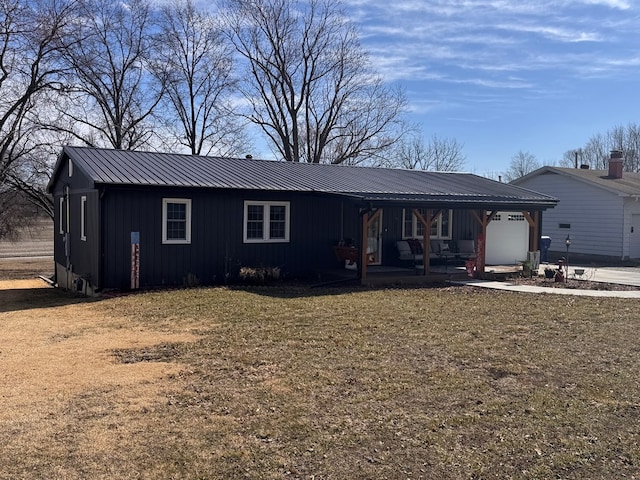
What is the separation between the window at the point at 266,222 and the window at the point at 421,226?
4.25 m

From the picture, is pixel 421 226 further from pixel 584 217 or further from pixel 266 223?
pixel 584 217

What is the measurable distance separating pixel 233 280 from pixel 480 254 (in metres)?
6.82

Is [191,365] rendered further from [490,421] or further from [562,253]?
[562,253]

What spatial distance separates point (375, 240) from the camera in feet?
57.3

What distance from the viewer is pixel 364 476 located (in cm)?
393

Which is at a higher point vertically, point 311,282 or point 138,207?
point 138,207

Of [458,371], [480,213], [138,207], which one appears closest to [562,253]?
[480,213]

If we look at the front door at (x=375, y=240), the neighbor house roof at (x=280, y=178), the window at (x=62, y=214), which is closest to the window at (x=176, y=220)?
the neighbor house roof at (x=280, y=178)

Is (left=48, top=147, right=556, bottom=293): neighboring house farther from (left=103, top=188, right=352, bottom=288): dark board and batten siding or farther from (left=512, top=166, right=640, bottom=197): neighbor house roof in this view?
(left=512, top=166, right=640, bottom=197): neighbor house roof

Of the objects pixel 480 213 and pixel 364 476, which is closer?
pixel 364 476

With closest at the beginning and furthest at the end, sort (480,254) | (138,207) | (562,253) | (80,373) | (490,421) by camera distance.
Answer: (490,421) < (80,373) < (138,207) < (480,254) < (562,253)

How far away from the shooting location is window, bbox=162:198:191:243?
14.0m

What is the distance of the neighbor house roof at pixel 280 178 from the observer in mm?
14000

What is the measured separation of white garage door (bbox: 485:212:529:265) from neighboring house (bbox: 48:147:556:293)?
0.91m
